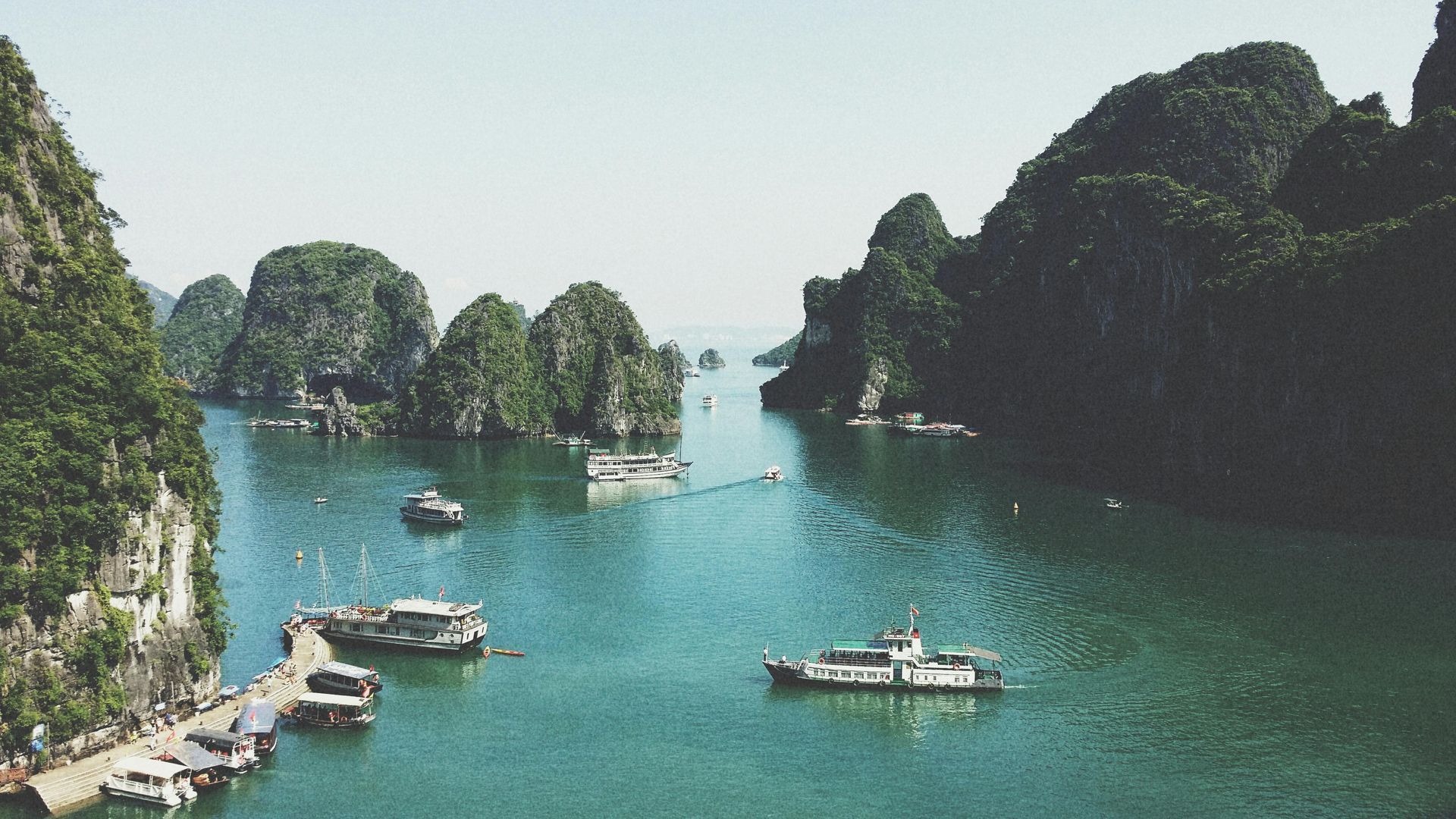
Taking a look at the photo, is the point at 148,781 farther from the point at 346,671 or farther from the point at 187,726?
the point at 346,671

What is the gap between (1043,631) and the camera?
2413 inches

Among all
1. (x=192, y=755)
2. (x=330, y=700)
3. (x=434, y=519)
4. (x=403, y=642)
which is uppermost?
(x=434, y=519)

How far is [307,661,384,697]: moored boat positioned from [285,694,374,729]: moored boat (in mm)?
2198

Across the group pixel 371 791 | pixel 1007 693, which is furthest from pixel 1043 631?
pixel 371 791

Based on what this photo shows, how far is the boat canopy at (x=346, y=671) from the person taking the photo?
50.5 metres

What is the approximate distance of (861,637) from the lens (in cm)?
6022

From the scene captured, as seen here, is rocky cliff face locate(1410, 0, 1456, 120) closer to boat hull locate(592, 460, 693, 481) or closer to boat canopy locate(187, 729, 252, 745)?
boat hull locate(592, 460, 693, 481)

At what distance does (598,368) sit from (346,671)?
131 metres

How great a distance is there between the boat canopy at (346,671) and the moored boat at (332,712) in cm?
241

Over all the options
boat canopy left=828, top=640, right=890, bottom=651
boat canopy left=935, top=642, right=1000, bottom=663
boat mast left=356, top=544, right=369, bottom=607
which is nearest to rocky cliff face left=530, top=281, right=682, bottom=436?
boat mast left=356, top=544, right=369, bottom=607

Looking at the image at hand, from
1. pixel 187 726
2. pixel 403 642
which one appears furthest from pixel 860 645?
pixel 187 726

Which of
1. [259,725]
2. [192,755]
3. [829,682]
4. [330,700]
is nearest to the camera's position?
[192,755]

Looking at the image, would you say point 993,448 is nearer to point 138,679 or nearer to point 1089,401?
point 1089,401

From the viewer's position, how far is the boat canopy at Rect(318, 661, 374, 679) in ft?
166
